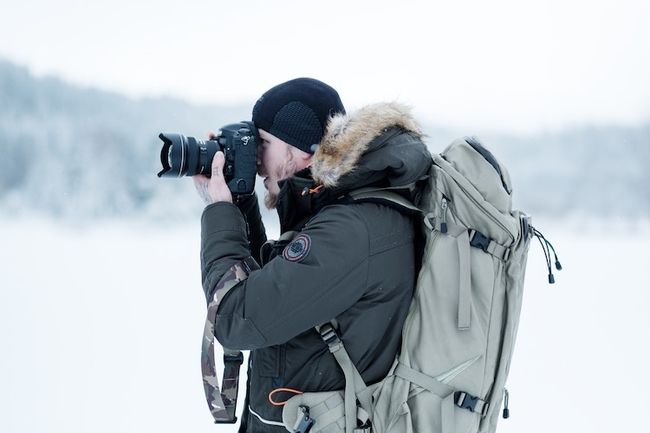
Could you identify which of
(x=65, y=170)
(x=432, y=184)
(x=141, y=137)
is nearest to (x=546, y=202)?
(x=141, y=137)

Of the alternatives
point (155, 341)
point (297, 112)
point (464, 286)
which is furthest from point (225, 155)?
point (155, 341)

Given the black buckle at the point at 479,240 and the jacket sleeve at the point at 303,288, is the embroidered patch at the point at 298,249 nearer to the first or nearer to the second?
the jacket sleeve at the point at 303,288

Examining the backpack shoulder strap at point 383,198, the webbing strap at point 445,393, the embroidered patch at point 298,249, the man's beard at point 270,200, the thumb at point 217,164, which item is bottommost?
the webbing strap at point 445,393

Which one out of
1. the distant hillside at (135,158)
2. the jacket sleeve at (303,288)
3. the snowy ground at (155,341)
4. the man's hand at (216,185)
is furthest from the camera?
the distant hillside at (135,158)

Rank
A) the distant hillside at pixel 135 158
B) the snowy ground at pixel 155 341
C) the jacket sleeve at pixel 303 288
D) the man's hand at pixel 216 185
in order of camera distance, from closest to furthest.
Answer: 1. the jacket sleeve at pixel 303 288
2. the man's hand at pixel 216 185
3. the snowy ground at pixel 155 341
4. the distant hillside at pixel 135 158

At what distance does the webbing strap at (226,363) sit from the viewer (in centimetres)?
99

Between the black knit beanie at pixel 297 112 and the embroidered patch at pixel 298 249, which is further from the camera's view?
the black knit beanie at pixel 297 112

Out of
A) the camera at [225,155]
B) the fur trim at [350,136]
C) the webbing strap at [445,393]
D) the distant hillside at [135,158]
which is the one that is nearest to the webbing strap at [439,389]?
the webbing strap at [445,393]

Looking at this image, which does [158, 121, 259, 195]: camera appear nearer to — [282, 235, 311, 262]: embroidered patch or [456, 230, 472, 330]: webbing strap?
[282, 235, 311, 262]: embroidered patch

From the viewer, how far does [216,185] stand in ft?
3.67

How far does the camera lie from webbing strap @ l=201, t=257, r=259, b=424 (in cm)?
19

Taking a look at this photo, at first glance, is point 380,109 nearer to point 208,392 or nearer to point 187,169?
point 187,169

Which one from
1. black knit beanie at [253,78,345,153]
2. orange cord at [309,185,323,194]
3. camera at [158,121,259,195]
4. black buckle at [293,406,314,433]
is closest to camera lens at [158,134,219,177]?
camera at [158,121,259,195]

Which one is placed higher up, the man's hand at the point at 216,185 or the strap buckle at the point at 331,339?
the man's hand at the point at 216,185
